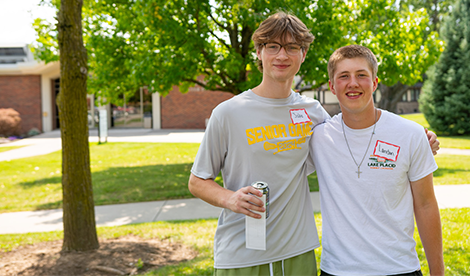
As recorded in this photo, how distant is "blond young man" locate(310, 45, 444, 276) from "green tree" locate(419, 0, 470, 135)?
20.9 meters

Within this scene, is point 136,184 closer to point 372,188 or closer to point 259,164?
point 259,164

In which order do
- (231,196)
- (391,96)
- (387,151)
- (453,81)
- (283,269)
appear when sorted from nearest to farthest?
(231,196)
(387,151)
(283,269)
(453,81)
(391,96)

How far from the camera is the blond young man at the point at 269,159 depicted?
2078 millimetres

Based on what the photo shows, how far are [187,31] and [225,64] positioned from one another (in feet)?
3.47

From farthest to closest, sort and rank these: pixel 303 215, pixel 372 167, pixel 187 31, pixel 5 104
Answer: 1. pixel 5 104
2. pixel 187 31
3. pixel 303 215
4. pixel 372 167

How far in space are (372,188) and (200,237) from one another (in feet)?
12.4

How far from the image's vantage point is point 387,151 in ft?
6.59

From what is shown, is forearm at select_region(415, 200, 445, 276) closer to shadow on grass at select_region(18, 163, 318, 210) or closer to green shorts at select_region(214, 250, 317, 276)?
green shorts at select_region(214, 250, 317, 276)

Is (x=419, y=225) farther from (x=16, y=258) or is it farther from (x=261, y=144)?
(x=16, y=258)

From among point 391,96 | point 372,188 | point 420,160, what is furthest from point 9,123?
point 420,160

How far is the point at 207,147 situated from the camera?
6.85 feet

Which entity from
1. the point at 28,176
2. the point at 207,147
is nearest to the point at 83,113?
the point at 207,147

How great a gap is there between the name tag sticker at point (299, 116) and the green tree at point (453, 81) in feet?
68.8

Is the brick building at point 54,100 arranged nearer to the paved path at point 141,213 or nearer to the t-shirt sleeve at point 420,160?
the paved path at point 141,213
